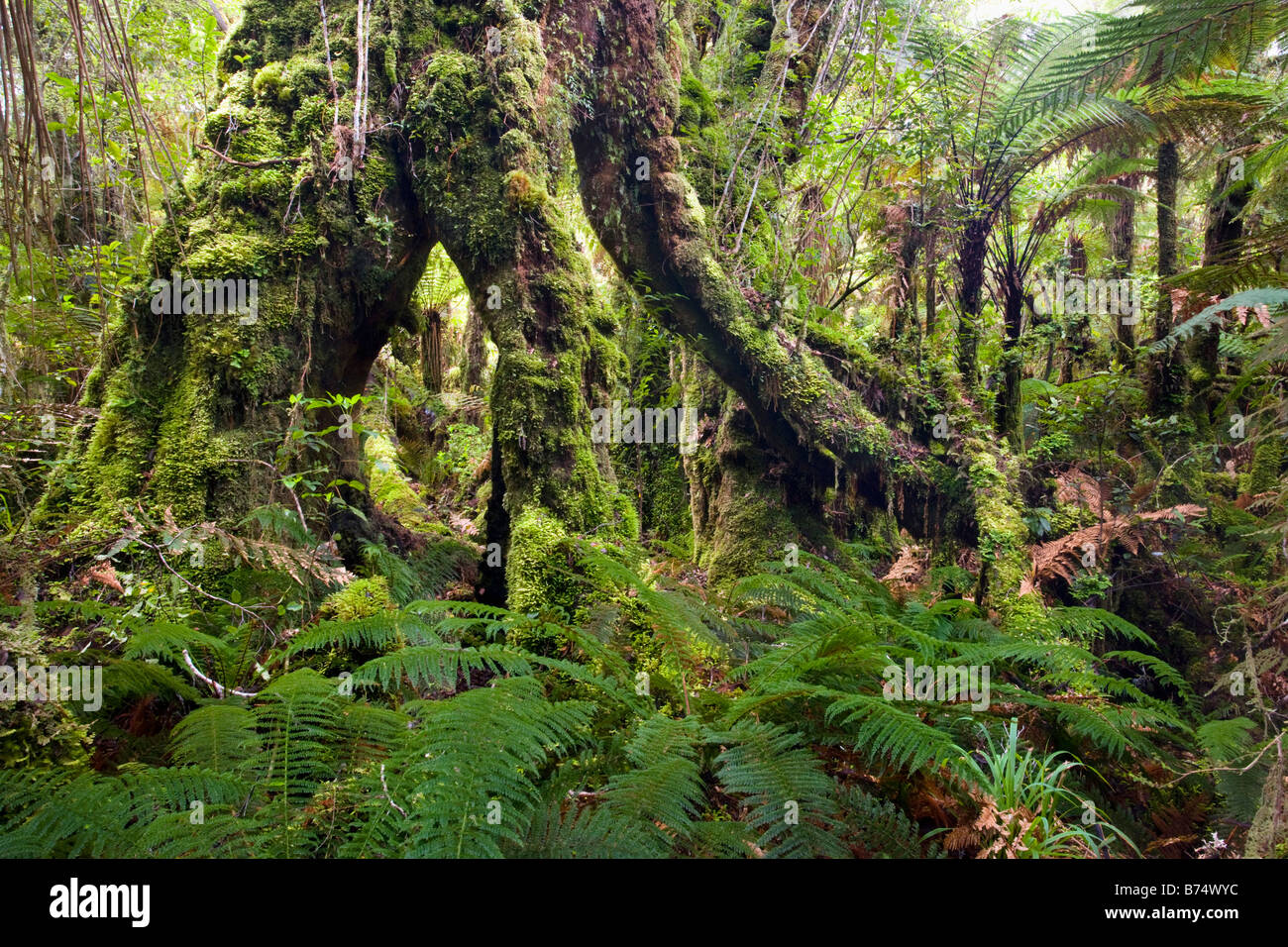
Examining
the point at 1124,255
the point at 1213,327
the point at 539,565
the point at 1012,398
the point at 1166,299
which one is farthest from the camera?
the point at 1124,255

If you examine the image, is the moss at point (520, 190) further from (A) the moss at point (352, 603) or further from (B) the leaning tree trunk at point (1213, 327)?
(B) the leaning tree trunk at point (1213, 327)

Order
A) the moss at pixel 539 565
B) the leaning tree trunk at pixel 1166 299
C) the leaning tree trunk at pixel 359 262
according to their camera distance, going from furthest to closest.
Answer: the leaning tree trunk at pixel 1166 299
the moss at pixel 539 565
the leaning tree trunk at pixel 359 262

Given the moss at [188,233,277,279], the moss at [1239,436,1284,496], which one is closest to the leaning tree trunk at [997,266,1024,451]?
the moss at [1239,436,1284,496]

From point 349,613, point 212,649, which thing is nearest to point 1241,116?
point 349,613

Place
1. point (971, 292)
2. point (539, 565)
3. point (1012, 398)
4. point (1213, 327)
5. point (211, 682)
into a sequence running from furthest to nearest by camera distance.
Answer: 1. point (1213, 327)
2. point (1012, 398)
3. point (971, 292)
4. point (539, 565)
5. point (211, 682)

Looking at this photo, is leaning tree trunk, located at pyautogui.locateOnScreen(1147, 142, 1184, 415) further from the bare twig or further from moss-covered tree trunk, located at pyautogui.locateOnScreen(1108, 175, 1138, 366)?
the bare twig

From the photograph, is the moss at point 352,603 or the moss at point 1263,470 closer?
the moss at point 352,603

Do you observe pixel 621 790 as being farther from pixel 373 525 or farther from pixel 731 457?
pixel 731 457

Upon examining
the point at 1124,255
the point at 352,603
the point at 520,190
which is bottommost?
the point at 352,603

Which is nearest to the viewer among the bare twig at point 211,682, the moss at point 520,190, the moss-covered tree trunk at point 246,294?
the bare twig at point 211,682

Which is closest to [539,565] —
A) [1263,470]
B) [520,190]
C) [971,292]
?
[520,190]

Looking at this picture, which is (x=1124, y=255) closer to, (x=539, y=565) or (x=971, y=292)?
(x=971, y=292)

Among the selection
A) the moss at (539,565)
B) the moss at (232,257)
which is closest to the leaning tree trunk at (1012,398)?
the moss at (539,565)
